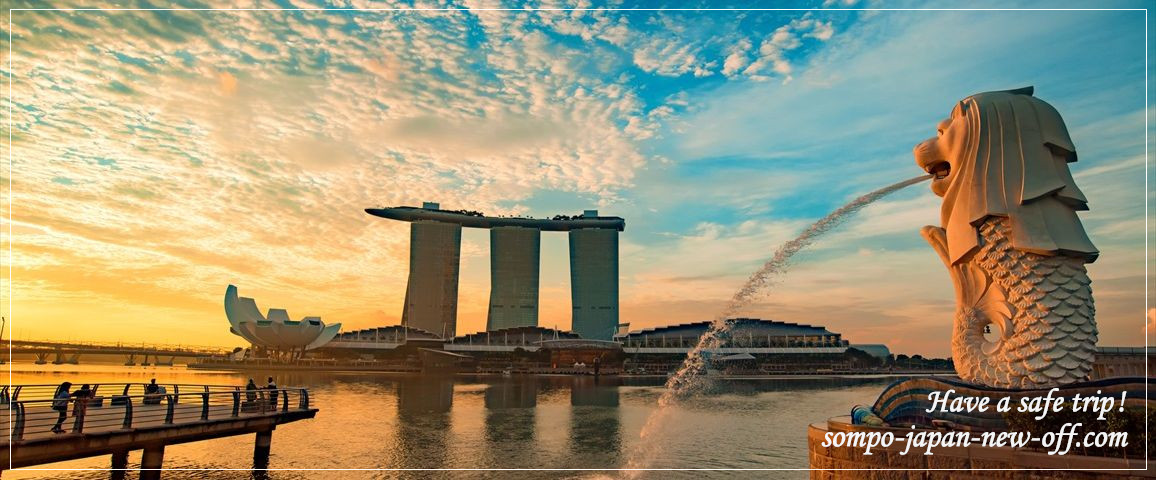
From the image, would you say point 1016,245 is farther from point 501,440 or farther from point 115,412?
point 115,412

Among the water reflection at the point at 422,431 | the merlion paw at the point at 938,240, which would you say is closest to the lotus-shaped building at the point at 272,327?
the water reflection at the point at 422,431

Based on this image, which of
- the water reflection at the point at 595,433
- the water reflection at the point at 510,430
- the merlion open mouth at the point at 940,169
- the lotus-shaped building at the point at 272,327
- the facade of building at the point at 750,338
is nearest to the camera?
the merlion open mouth at the point at 940,169

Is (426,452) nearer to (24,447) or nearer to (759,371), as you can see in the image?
(24,447)

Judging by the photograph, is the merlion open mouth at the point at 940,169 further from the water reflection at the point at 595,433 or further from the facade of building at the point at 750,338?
the facade of building at the point at 750,338

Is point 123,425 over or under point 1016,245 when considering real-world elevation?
under

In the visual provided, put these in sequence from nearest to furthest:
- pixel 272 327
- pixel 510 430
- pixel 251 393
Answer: pixel 251 393, pixel 510 430, pixel 272 327

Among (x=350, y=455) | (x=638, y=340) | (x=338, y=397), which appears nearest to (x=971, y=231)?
(x=350, y=455)

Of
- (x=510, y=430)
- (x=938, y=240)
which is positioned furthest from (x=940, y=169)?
(x=510, y=430)
